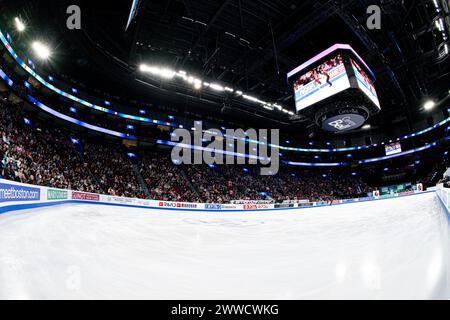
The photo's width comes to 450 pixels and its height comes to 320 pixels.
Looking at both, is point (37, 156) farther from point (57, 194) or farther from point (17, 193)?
point (17, 193)

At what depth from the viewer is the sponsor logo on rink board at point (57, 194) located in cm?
1135

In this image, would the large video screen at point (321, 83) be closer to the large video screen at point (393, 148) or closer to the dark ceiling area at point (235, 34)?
the dark ceiling area at point (235, 34)

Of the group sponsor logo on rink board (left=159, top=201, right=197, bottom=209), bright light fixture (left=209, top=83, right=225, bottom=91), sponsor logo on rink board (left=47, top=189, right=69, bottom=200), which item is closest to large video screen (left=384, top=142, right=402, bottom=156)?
bright light fixture (left=209, top=83, right=225, bottom=91)

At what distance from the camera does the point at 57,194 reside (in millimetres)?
12094

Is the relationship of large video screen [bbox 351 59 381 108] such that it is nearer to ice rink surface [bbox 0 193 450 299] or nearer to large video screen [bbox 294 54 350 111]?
large video screen [bbox 294 54 350 111]

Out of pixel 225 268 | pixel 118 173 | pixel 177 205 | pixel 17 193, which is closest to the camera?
pixel 225 268

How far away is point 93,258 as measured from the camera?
3.14 meters

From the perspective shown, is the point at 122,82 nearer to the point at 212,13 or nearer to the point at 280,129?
the point at 212,13

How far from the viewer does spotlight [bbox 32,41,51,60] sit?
16.9 metres

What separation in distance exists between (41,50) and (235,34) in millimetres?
14659

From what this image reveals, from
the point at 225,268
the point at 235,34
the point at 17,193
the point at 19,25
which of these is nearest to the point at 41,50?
the point at 19,25
